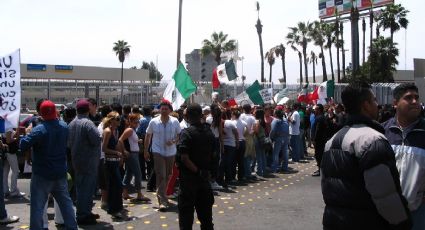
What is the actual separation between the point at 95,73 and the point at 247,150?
162 feet

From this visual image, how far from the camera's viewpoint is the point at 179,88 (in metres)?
10.9

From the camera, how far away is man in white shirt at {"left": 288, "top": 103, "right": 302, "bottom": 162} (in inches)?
626

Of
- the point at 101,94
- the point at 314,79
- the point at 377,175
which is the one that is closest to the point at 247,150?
the point at 377,175

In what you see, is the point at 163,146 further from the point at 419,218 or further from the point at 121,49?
the point at 121,49

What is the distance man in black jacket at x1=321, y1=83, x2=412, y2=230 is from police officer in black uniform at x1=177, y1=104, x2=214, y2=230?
242 centimetres

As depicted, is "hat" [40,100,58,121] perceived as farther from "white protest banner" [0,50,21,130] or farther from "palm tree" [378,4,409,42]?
"palm tree" [378,4,409,42]

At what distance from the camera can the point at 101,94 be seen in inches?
1072

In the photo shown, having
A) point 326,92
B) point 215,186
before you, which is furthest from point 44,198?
point 326,92

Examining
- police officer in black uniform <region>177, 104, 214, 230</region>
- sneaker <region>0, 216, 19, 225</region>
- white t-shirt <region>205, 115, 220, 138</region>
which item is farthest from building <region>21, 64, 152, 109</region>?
police officer in black uniform <region>177, 104, 214, 230</region>

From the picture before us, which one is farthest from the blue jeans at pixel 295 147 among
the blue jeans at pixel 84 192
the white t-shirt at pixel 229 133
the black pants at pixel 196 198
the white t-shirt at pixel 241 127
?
the black pants at pixel 196 198

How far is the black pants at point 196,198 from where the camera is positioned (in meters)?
5.77

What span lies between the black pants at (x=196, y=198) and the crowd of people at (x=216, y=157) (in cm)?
1

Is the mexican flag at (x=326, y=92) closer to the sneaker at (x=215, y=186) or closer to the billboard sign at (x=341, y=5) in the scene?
the sneaker at (x=215, y=186)

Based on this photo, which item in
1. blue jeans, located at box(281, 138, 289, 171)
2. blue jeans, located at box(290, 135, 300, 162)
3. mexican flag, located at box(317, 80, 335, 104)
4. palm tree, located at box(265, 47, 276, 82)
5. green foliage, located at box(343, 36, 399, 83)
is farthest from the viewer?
palm tree, located at box(265, 47, 276, 82)
